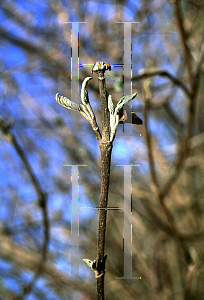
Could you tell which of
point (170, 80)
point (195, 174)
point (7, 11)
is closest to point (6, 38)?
point (7, 11)

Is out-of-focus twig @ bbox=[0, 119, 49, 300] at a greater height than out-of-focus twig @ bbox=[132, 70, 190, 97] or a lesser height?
lesser

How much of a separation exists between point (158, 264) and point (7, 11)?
24.6 inches

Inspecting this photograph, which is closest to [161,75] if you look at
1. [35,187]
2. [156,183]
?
[156,183]

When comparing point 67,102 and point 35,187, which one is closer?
point 67,102

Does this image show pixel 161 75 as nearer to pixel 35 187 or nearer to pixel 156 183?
pixel 156 183

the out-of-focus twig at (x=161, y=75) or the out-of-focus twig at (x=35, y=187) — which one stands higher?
the out-of-focus twig at (x=161, y=75)

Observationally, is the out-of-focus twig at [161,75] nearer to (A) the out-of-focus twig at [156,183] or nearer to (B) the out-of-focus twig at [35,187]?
(A) the out-of-focus twig at [156,183]

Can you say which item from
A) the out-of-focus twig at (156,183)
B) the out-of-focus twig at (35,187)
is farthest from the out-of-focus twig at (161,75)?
the out-of-focus twig at (35,187)

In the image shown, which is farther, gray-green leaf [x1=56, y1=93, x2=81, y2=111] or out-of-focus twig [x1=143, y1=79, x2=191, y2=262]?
out-of-focus twig [x1=143, y1=79, x2=191, y2=262]

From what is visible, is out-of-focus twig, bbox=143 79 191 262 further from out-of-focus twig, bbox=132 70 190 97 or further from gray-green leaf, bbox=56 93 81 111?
gray-green leaf, bbox=56 93 81 111

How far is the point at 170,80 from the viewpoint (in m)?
0.49

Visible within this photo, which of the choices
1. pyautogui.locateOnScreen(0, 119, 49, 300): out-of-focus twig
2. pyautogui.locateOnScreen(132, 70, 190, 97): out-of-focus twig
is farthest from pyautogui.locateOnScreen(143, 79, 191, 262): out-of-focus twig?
pyautogui.locateOnScreen(0, 119, 49, 300): out-of-focus twig

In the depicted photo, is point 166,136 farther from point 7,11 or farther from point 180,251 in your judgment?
point 7,11

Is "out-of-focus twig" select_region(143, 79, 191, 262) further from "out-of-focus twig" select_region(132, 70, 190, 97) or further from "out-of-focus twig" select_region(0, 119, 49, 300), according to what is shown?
"out-of-focus twig" select_region(0, 119, 49, 300)
